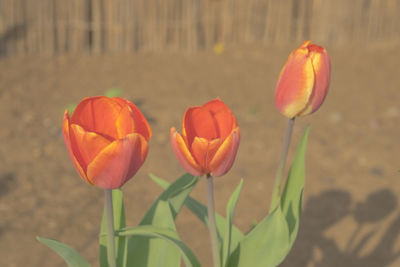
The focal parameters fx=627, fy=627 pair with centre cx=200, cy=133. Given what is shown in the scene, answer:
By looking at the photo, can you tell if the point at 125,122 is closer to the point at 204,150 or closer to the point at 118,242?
the point at 204,150

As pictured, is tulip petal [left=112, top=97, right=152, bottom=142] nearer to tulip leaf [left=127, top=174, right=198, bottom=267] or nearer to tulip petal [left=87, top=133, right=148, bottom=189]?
tulip petal [left=87, top=133, right=148, bottom=189]

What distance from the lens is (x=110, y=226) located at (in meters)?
1.06

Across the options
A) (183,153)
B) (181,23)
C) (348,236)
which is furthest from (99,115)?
(181,23)

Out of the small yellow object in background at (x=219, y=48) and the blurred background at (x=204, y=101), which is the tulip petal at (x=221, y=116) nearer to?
the blurred background at (x=204, y=101)

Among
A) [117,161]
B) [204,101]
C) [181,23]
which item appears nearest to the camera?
[117,161]

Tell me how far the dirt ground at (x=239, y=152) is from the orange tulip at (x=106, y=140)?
139 centimetres

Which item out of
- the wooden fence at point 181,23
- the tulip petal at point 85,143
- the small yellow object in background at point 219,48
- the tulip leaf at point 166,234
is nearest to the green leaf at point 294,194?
the tulip leaf at point 166,234

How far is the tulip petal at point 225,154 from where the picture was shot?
3.36ft

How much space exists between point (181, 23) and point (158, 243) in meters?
3.43

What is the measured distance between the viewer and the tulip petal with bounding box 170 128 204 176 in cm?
103

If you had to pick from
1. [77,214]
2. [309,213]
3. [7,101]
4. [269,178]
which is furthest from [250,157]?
[7,101]

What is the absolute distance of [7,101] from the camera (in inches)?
149

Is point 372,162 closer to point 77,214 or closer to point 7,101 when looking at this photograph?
point 77,214

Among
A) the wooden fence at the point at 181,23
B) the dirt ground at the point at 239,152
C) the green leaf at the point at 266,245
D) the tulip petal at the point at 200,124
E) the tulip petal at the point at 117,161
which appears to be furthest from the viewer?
the wooden fence at the point at 181,23
